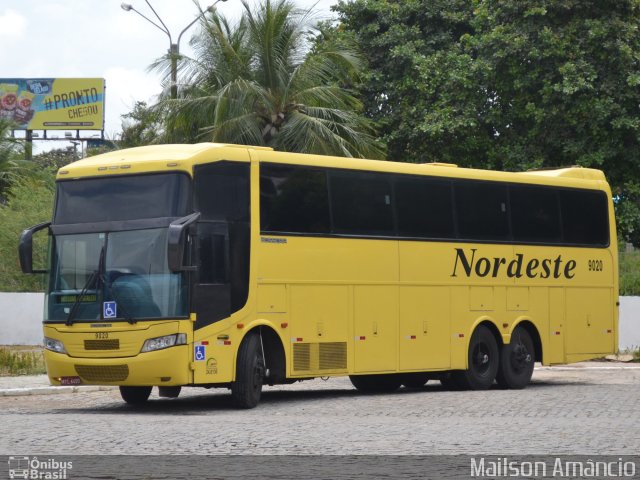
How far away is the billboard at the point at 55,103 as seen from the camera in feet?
333

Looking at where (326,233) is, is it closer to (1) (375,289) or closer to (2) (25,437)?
(1) (375,289)

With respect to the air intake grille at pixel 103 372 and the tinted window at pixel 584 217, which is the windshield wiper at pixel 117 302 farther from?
the tinted window at pixel 584 217

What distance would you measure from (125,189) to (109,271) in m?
1.19

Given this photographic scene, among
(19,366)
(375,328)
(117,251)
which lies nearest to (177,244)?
(117,251)

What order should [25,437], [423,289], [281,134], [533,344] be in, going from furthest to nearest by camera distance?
[281,134] → [533,344] → [423,289] → [25,437]

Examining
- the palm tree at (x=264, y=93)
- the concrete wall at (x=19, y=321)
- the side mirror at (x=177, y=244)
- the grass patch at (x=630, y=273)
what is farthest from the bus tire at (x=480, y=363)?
the concrete wall at (x=19, y=321)

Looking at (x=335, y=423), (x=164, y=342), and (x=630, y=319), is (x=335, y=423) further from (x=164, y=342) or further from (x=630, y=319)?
(x=630, y=319)

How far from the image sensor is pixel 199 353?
17.9 m

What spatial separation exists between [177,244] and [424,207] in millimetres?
6128

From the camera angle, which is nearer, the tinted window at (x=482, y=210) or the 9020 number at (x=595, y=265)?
the tinted window at (x=482, y=210)

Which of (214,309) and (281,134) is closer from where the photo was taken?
(214,309)

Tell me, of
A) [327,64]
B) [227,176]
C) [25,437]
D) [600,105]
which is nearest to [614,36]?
[600,105]

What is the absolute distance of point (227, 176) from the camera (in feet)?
61.3

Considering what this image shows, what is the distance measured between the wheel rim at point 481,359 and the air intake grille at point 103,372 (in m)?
7.47
